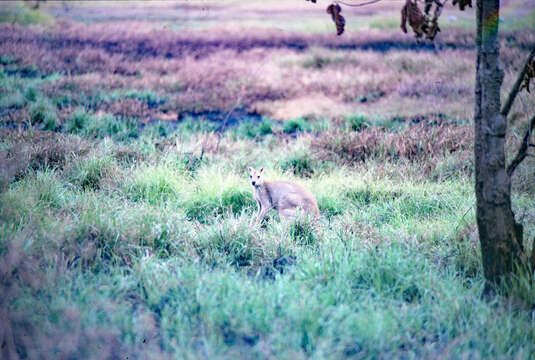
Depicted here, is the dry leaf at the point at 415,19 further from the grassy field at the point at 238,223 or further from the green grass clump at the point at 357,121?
the green grass clump at the point at 357,121

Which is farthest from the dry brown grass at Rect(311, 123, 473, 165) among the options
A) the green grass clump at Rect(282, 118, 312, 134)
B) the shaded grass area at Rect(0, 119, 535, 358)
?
the green grass clump at Rect(282, 118, 312, 134)

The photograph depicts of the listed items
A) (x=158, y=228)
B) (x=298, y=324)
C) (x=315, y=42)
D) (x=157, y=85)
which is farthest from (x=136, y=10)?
(x=298, y=324)

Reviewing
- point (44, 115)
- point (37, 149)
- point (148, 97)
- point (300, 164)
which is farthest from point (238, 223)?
point (148, 97)

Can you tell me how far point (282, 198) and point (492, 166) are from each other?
2481 millimetres

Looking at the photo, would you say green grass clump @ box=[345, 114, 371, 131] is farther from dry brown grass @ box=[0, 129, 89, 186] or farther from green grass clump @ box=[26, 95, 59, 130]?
green grass clump @ box=[26, 95, 59, 130]

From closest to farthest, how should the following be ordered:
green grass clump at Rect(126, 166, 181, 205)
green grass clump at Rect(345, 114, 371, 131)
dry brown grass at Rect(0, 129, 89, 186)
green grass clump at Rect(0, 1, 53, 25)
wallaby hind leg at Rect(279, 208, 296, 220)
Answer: wallaby hind leg at Rect(279, 208, 296, 220) → green grass clump at Rect(126, 166, 181, 205) → dry brown grass at Rect(0, 129, 89, 186) → green grass clump at Rect(345, 114, 371, 131) → green grass clump at Rect(0, 1, 53, 25)

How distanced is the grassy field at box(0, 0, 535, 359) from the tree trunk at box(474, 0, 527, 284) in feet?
0.72

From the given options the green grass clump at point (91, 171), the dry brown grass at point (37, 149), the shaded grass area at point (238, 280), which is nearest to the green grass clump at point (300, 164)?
the shaded grass area at point (238, 280)

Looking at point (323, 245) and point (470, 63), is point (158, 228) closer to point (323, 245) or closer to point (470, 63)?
point (323, 245)

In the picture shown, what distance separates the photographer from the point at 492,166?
3260 millimetres

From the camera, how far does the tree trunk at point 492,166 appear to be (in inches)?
125

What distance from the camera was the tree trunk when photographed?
3186mm

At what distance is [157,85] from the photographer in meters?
13.0

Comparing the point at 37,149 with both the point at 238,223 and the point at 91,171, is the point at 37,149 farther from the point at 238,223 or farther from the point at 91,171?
the point at 238,223
